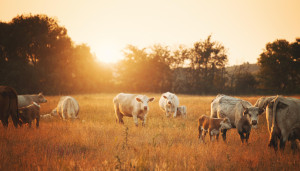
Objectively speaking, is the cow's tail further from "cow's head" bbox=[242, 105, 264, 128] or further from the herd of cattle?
"cow's head" bbox=[242, 105, 264, 128]

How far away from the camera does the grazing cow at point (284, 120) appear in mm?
5734

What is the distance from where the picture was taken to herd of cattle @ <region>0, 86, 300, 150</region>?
5832mm

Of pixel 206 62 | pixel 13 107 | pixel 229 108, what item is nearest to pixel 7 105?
pixel 13 107

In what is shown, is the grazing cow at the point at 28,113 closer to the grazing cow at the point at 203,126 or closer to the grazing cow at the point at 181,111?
the grazing cow at the point at 203,126

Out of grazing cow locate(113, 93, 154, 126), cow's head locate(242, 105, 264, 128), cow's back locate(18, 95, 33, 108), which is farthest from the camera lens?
cow's back locate(18, 95, 33, 108)

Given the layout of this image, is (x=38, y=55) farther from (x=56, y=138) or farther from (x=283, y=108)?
(x=283, y=108)

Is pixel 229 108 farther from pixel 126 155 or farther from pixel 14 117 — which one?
pixel 14 117

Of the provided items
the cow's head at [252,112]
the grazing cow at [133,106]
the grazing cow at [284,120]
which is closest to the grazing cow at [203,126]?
the cow's head at [252,112]

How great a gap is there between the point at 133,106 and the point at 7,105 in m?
5.67

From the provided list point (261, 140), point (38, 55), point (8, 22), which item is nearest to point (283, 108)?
point (261, 140)

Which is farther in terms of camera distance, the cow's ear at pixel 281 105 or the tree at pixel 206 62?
the tree at pixel 206 62

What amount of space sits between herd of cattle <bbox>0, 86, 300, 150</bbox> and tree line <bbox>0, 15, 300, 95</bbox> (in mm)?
22197

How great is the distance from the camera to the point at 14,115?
8.90 metres

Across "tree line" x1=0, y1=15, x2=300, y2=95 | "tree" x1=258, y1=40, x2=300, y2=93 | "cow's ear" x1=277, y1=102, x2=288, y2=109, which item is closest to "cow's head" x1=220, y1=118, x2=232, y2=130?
"cow's ear" x1=277, y1=102, x2=288, y2=109
